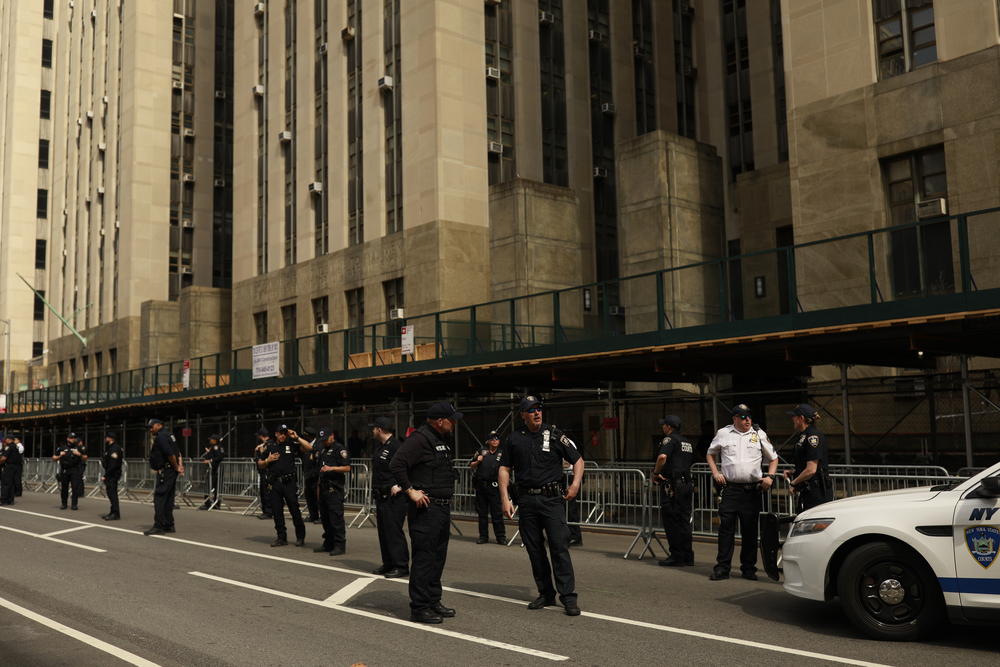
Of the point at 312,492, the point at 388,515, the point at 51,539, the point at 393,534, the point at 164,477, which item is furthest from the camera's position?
the point at 164,477

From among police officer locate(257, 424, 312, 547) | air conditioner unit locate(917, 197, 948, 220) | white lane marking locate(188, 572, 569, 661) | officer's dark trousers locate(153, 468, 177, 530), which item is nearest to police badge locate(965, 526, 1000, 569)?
white lane marking locate(188, 572, 569, 661)

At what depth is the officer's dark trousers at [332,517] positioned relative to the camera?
12.6 m

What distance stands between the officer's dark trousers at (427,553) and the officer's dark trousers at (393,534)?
261cm

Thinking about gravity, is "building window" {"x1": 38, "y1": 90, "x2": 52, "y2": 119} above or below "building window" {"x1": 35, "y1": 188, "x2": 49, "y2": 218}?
above

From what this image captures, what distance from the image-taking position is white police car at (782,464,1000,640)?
21.6 feet

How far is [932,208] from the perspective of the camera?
2022 cm

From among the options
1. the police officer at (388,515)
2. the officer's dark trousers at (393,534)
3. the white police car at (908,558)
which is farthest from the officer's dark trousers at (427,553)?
the white police car at (908,558)

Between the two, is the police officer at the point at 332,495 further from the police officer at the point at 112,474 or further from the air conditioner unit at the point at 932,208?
the air conditioner unit at the point at 932,208

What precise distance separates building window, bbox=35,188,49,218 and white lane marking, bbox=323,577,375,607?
80635 millimetres

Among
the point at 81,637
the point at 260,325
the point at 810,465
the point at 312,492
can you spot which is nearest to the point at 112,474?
the point at 312,492

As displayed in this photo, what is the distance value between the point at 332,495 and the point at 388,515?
225cm

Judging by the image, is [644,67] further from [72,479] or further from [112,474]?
[112,474]

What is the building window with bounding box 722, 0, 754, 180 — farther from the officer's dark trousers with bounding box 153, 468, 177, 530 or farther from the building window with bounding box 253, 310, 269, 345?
the officer's dark trousers with bounding box 153, 468, 177, 530

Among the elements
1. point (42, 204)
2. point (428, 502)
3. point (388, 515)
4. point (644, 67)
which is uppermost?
point (42, 204)
